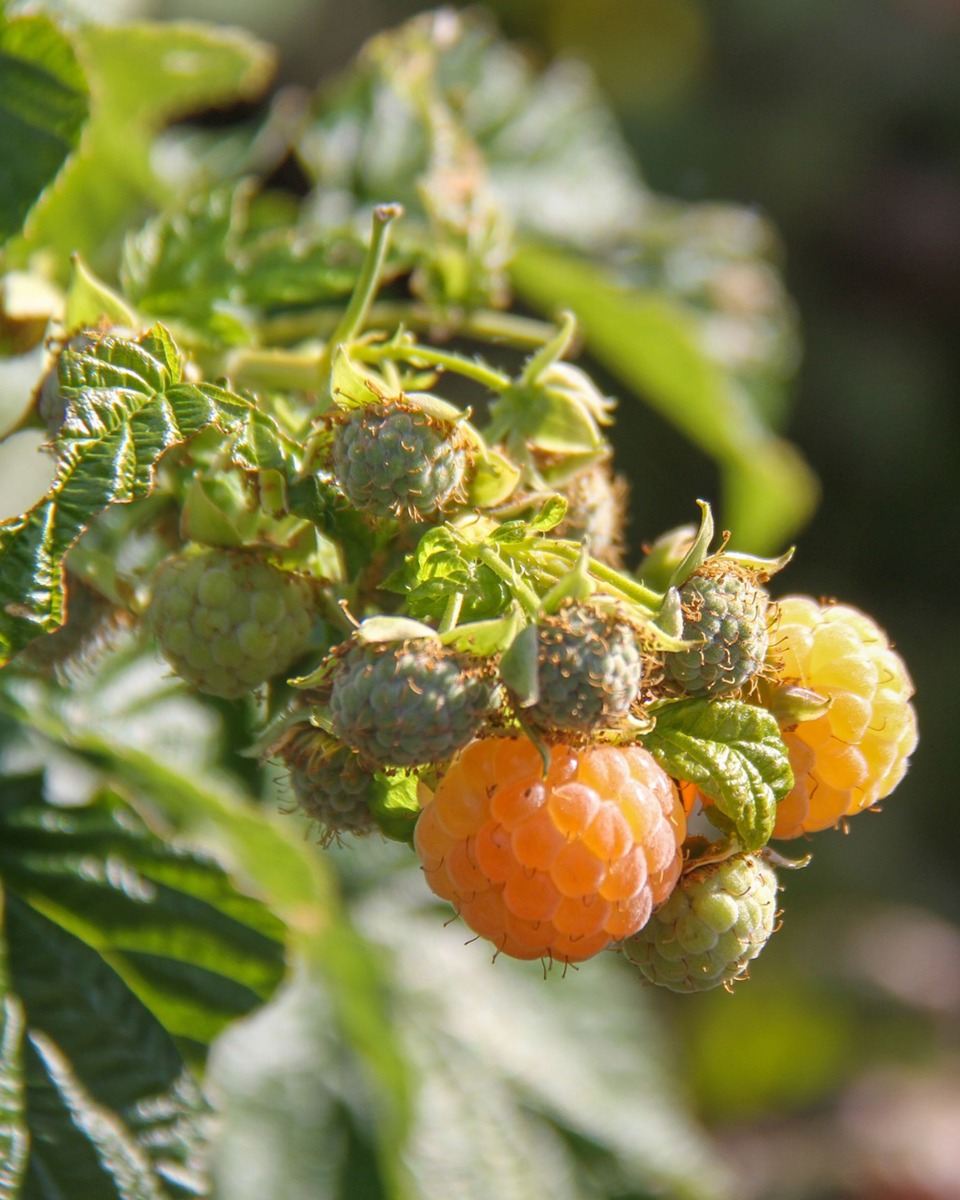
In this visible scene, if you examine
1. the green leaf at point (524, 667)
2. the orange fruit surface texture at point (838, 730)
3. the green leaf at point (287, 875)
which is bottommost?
the green leaf at point (287, 875)

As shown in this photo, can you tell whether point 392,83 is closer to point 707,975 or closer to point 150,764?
point 150,764

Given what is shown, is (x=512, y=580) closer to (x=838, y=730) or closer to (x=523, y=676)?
(x=523, y=676)

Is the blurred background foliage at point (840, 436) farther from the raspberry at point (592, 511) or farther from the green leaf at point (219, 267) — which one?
the raspberry at point (592, 511)

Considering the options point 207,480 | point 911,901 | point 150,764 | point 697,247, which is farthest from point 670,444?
point 207,480

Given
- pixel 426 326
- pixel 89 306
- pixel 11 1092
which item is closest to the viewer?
pixel 89 306

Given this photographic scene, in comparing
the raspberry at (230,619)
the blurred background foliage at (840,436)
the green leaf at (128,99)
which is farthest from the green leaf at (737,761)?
the blurred background foliage at (840,436)

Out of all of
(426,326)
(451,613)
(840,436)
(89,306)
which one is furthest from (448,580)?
(840,436)
